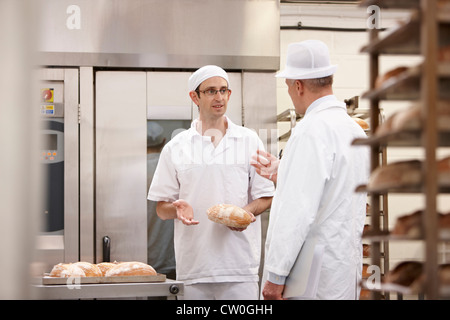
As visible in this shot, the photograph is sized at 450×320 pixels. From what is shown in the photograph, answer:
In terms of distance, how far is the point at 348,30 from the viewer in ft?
15.6

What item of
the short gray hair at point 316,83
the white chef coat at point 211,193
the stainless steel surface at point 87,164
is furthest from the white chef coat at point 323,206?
the stainless steel surface at point 87,164

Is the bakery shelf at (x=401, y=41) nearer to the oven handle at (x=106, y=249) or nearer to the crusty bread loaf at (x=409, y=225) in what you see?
the crusty bread loaf at (x=409, y=225)

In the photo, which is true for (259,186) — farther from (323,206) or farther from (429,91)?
(429,91)

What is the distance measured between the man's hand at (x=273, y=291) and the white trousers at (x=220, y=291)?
711mm

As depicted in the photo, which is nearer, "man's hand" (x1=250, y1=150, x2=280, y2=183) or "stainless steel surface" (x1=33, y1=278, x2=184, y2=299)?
"stainless steel surface" (x1=33, y1=278, x2=184, y2=299)

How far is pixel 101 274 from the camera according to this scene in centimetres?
274

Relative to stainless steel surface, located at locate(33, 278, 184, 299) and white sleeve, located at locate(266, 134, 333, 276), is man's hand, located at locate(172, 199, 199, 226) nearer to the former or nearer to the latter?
stainless steel surface, located at locate(33, 278, 184, 299)

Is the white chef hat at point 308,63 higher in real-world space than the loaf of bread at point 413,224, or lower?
higher

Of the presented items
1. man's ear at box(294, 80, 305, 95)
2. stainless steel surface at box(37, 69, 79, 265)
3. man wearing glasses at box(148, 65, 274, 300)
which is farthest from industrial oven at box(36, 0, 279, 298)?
man's ear at box(294, 80, 305, 95)

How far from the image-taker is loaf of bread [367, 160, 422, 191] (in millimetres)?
1310

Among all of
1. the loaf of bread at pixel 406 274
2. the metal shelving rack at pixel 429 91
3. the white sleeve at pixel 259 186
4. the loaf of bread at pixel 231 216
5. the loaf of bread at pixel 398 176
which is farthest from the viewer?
the white sleeve at pixel 259 186

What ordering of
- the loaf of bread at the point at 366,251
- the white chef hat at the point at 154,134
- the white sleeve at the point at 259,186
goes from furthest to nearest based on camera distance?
the loaf of bread at the point at 366,251
the white chef hat at the point at 154,134
the white sleeve at the point at 259,186

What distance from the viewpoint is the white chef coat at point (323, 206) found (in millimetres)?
2238

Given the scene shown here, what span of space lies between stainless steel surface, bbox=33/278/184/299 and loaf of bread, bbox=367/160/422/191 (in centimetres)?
125
